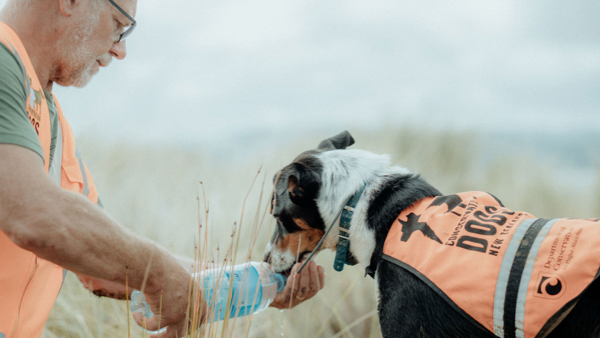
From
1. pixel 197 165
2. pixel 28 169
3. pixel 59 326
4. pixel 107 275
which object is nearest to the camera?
pixel 28 169

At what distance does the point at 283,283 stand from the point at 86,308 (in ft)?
5.89

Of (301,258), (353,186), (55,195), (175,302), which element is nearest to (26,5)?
(55,195)

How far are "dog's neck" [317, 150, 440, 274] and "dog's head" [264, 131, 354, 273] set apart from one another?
1.8 inches

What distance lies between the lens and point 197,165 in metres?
4.39

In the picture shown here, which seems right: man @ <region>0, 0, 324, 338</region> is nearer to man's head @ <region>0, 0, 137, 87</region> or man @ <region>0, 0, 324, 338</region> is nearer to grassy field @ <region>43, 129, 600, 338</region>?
man's head @ <region>0, 0, 137, 87</region>

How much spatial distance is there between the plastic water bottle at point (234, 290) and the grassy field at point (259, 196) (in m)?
0.90

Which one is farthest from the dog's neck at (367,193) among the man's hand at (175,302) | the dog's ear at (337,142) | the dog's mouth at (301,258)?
the man's hand at (175,302)

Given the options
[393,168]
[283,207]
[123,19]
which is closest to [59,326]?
[283,207]

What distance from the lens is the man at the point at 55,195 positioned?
112 centimetres

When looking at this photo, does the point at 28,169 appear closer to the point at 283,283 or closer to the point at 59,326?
the point at 283,283

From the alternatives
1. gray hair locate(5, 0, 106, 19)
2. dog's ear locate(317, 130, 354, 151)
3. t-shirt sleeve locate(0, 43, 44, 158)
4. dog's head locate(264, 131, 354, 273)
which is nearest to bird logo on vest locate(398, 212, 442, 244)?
dog's head locate(264, 131, 354, 273)

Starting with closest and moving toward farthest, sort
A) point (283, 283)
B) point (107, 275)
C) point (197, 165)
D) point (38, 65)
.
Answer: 1. point (107, 275)
2. point (38, 65)
3. point (283, 283)
4. point (197, 165)

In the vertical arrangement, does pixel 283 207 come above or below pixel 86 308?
above

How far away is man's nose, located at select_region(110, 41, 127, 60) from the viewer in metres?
1.96
